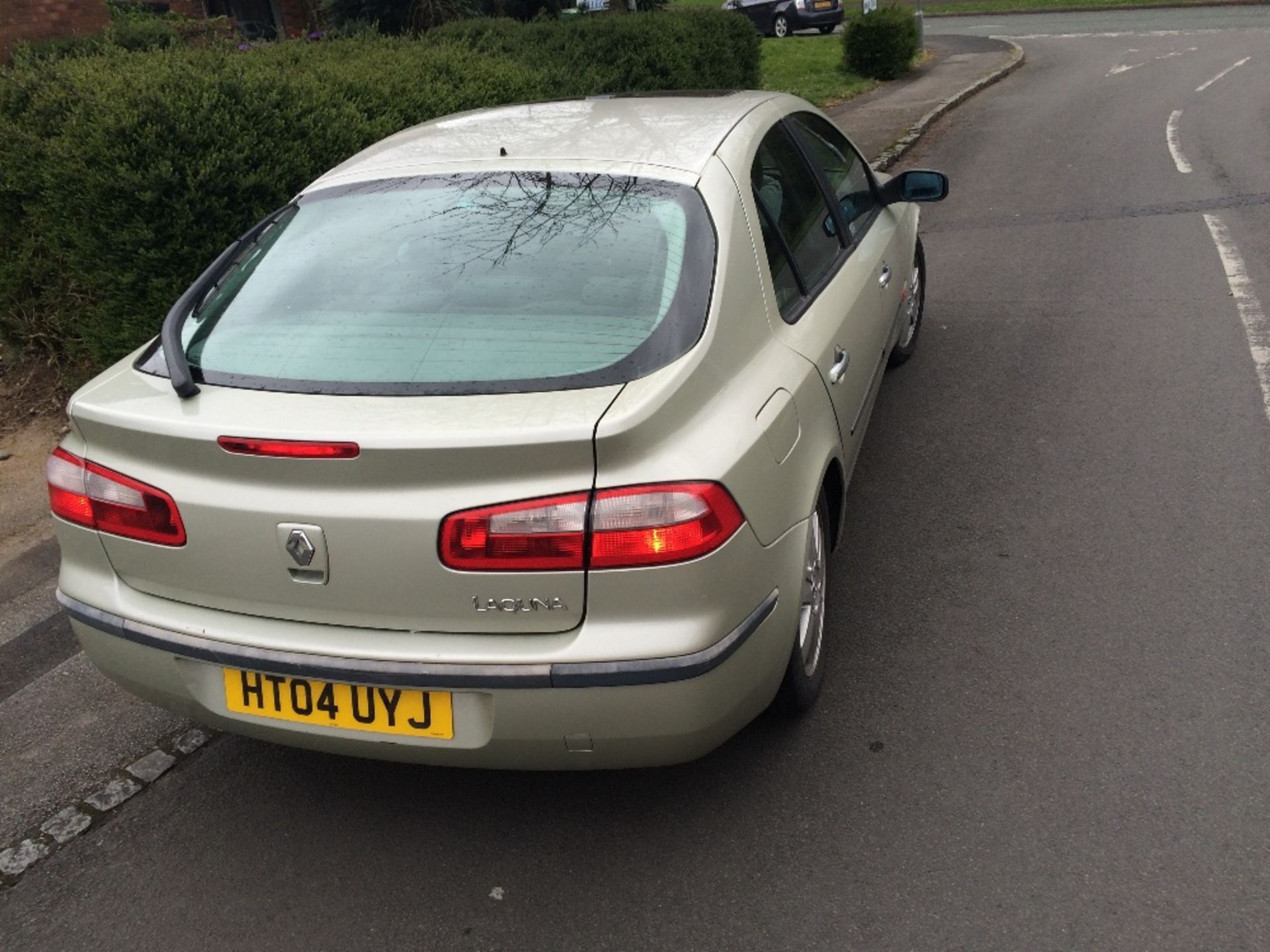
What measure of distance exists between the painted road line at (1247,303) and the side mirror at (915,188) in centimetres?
177

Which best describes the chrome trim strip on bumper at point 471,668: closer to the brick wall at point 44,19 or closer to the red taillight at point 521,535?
the red taillight at point 521,535

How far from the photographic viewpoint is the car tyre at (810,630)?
322 centimetres

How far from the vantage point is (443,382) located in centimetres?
277

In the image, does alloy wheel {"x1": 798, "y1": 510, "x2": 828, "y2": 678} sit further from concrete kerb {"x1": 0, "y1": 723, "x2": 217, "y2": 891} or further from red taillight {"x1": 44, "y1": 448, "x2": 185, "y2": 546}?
concrete kerb {"x1": 0, "y1": 723, "x2": 217, "y2": 891}

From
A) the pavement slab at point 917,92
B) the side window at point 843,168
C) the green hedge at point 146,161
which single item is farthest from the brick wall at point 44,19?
the side window at point 843,168

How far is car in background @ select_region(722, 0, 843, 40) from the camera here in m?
28.8

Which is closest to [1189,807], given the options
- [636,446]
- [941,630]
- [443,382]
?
[941,630]

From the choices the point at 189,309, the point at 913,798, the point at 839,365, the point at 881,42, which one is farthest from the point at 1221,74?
the point at 189,309

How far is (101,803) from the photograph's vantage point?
329 centimetres

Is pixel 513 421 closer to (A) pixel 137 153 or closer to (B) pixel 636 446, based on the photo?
(B) pixel 636 446

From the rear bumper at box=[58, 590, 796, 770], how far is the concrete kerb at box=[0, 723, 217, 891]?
1.88 feet

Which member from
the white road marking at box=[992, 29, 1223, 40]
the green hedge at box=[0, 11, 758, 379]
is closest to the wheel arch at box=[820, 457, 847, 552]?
the green hedge at box=[0, 11, 758, 379]

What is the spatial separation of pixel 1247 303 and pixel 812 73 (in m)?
14.1

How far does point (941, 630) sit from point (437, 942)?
73.9 inches
